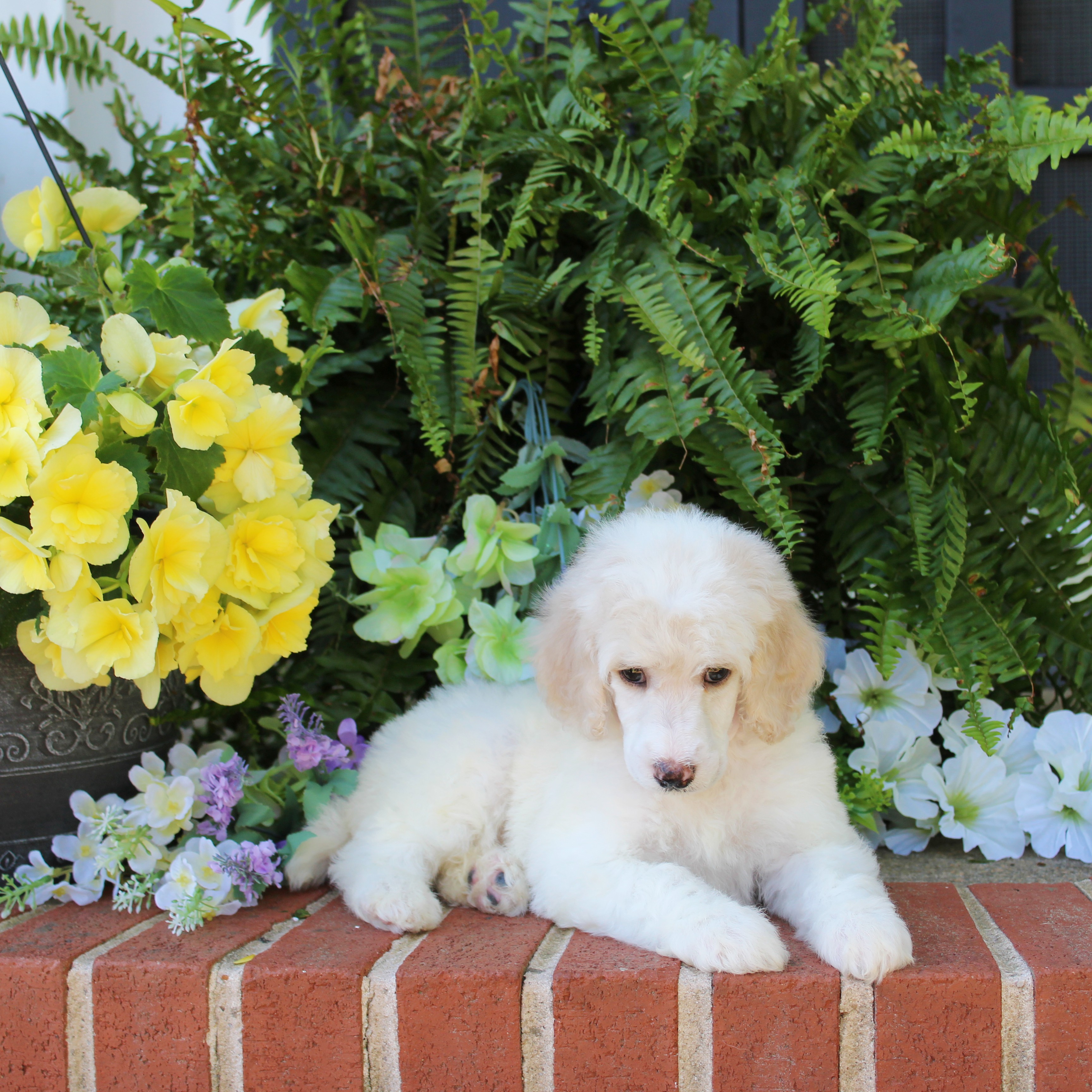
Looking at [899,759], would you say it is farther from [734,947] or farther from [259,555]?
[259,555]

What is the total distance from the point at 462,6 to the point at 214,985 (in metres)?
3.16

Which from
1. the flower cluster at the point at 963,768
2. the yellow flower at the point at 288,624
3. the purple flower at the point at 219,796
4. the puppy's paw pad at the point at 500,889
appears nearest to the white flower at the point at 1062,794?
the flower cluster at the point at 963,768

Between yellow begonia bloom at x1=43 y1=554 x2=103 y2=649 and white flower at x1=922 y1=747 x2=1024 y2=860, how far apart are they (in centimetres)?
176

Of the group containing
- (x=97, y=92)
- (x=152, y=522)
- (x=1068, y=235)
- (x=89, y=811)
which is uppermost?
(x=97, y=92)

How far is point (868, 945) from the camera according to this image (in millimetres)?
1354

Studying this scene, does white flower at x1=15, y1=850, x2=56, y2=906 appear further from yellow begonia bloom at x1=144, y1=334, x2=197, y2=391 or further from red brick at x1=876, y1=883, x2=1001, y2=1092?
red brick at x1=876, y1=883, x2=1001, y2=1092

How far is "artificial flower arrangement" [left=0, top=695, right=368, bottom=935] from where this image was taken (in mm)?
1683

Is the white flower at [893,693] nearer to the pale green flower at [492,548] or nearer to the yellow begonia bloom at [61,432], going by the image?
the pale green flower at [492,548]

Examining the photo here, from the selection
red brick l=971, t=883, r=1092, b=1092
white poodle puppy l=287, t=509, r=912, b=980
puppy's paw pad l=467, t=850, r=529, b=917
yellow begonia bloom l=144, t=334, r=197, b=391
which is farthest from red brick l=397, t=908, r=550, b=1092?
yellow begonia bloom l=144, t=334, r=197, b=391

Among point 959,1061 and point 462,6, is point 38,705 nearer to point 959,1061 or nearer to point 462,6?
point 959,1061

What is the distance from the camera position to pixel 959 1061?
1349mm

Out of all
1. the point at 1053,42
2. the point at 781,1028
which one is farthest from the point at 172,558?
the point at 1053,42

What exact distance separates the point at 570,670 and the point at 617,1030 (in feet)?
2.01

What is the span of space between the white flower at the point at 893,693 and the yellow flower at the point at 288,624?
1225mm
